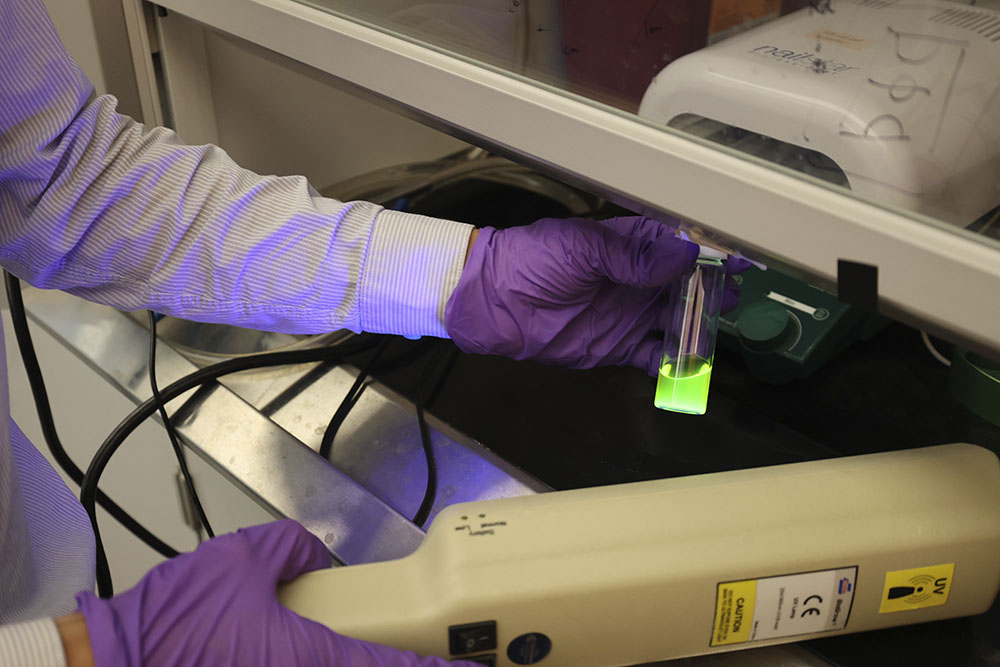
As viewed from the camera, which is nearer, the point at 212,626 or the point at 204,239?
the point at 212,626

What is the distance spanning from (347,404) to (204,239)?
0.27 meters

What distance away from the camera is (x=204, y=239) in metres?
0.92

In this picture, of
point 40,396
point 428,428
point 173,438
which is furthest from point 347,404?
point 40,396

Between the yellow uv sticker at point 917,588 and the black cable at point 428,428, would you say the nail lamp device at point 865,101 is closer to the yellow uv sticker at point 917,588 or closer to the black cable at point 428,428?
the yellow uv sticker at point 917,588

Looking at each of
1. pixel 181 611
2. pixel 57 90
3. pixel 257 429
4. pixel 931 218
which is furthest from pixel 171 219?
pixel 931 218

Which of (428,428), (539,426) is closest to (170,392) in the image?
(428,428)

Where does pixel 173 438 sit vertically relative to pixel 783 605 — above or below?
below

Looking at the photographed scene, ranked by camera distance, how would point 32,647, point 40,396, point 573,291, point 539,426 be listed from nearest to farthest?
1. point 32,647
2. point 573,291
3. point 539,426
4. point 40,396

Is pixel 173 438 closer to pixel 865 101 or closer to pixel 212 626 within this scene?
pixel 212 626

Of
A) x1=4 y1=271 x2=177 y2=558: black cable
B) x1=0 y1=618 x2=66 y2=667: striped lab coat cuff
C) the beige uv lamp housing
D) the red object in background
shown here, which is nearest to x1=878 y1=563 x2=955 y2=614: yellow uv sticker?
the beige uv lamp housing

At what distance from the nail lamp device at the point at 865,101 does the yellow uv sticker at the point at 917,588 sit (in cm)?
28

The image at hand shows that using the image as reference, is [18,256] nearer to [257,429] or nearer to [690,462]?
A: [257,429]

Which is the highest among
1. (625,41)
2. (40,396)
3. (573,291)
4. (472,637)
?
(625,41)

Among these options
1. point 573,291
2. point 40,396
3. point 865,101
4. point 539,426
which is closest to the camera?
point 865,101
